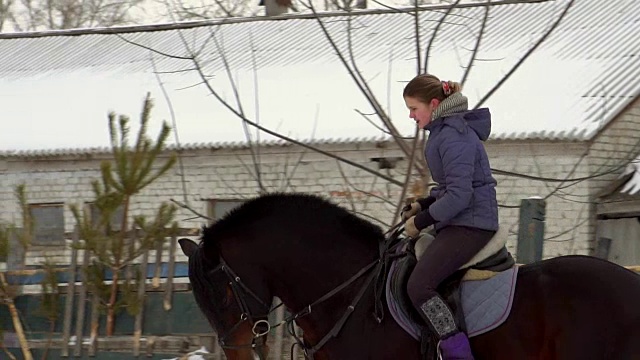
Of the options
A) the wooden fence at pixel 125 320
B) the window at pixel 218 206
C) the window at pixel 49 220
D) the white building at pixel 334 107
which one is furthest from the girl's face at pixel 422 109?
the window at pixel 49 220

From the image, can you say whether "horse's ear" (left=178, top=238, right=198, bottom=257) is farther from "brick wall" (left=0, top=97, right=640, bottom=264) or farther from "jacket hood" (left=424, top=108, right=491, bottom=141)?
"brick wall" (left=0, top=97, right=640, bottom=264)

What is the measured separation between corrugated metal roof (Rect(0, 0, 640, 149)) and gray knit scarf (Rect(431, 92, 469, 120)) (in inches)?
274

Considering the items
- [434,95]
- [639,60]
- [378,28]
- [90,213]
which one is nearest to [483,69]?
[639,60]

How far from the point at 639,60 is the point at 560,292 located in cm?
921

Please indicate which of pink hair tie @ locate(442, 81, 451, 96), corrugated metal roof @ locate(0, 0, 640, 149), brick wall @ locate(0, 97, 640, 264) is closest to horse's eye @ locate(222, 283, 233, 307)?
pink hair tie @ locate(442, 81, 451, 96)

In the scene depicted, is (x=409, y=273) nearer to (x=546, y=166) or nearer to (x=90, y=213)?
(x=90, y=213)

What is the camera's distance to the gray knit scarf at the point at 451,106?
4.67 metres

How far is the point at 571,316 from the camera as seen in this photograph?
15.0 feet

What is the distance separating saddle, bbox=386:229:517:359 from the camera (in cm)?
465

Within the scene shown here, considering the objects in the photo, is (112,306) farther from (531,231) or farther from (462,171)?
(462,171)

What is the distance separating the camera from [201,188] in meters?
13.8

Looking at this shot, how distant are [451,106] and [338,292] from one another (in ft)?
3.51

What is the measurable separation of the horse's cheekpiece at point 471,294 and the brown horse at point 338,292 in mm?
51

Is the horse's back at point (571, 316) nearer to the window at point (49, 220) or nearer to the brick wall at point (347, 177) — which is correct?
the brick wall at point (347, 177)
